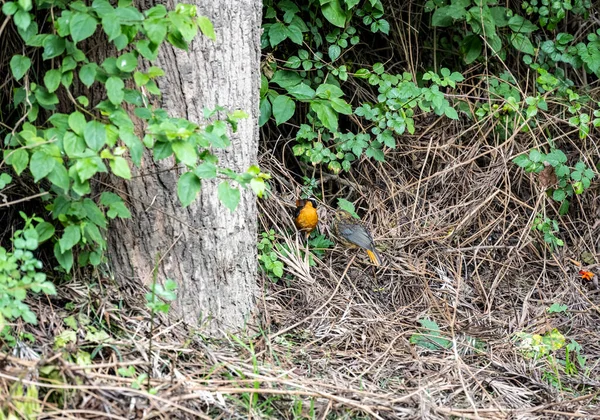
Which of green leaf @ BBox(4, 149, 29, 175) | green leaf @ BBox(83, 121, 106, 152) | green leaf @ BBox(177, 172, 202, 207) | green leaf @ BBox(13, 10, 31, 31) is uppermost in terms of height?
green leaf @ BBox(13, 10, 31, 31)

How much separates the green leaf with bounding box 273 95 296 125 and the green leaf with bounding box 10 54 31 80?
1.79 meters

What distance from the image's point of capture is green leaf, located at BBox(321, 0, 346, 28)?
4.47m

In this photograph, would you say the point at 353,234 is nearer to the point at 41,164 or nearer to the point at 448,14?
the point at 448,14

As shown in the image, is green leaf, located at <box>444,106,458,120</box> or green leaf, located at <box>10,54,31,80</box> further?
green leaf, located at <box>444,106,458,120</box>

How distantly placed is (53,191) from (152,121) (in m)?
0.60

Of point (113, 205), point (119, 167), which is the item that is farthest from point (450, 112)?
point (119, 167)

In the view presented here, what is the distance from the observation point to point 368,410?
293cm

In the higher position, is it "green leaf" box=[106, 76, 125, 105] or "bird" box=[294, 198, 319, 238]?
"green leaf" box=[106, 76, 125, 105]

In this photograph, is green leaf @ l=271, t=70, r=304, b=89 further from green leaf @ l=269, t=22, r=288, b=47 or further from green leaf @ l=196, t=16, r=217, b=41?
green leaf @ l=196, t=16, r=217, b=41

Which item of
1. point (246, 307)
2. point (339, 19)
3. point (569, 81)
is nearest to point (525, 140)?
point (569, 81)

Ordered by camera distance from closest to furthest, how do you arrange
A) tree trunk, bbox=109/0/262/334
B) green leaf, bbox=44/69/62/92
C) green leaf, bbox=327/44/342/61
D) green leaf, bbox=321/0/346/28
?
green leaf, bbox=44/69/62/92
tree trunk, bbox=109/0/262/334
green leaf, bbox=321/0/346/28
green leaf, bbox=327/44/342/61

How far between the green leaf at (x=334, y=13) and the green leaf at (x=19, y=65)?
84.2 inches

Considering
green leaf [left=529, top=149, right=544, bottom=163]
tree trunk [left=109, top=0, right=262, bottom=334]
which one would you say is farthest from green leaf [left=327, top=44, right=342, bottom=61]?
green leaf [left=529, top=149, right=544, bottom=163]

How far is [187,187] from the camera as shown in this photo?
275 cm
